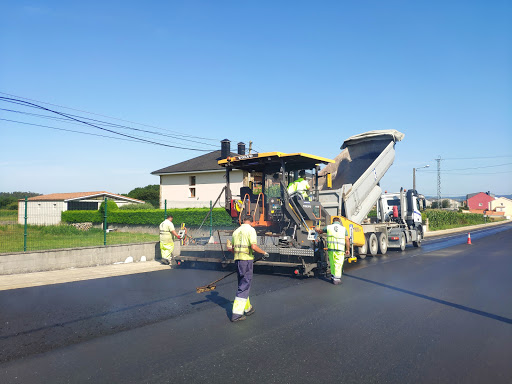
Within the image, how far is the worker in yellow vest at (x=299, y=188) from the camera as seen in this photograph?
10.4 meters

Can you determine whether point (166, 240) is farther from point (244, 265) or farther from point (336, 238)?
point (244, 265)

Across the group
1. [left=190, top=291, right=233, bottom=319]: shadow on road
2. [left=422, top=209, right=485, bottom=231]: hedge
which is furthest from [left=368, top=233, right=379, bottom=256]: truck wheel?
[left=422, top=209, right=485, bottom=231]: hedge

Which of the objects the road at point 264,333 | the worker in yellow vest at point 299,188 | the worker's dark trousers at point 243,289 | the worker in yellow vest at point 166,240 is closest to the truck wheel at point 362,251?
the worker in yellow vest at point 299,188

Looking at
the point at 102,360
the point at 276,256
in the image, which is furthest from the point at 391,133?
the point at 102,360

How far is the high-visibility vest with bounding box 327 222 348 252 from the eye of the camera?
9.20 metres

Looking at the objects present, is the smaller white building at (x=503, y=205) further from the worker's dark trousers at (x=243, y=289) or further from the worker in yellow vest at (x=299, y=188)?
the worker's dark trousers at (x=243, y=289)

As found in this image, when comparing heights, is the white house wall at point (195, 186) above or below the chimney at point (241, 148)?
below

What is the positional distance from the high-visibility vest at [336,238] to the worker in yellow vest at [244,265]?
3293mm

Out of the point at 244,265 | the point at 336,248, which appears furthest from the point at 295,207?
the point at 244,265

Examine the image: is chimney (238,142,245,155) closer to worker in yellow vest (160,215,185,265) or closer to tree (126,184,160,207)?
worker in yellow vest (160,215,185,265)

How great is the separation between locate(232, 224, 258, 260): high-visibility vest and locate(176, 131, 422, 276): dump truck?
312 cm

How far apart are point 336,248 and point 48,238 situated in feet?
25.9

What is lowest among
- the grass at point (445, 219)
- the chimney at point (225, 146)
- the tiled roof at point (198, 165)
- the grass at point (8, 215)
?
the grass at point (445, 219)

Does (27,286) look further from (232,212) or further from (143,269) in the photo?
(232,212)
